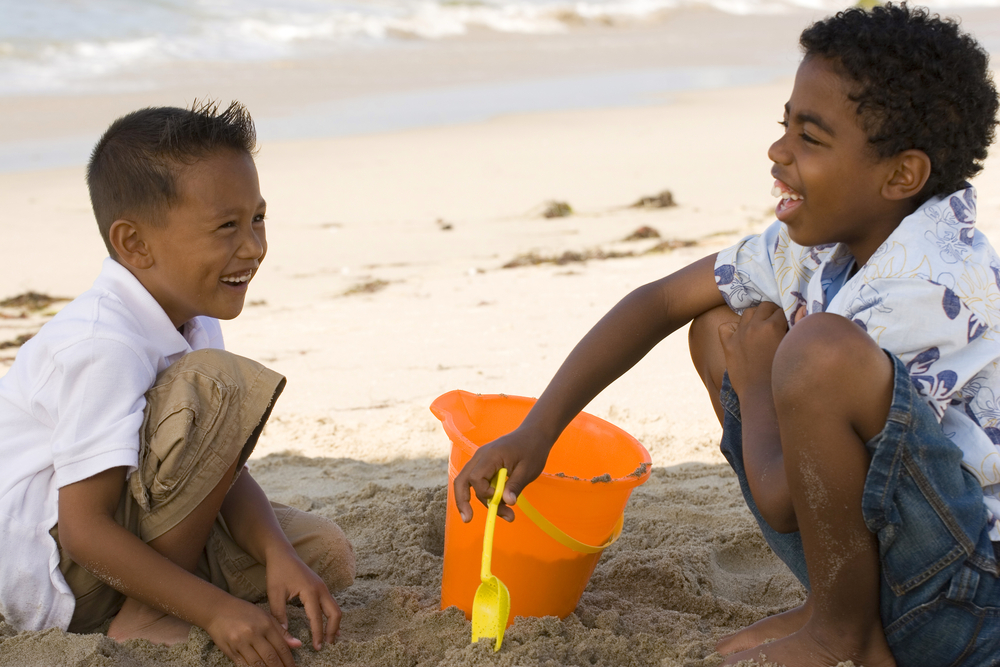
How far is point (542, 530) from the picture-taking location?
69.9 inches

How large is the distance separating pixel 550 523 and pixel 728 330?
52cm

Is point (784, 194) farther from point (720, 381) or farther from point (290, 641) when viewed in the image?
point (290, 641)

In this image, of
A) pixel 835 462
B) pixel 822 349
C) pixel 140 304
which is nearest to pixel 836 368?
pixel 822 349

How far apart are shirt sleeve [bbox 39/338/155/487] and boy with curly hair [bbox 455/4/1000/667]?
1.95 ft

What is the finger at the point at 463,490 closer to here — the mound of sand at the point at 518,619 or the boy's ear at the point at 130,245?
the mound of sand at the point at 518,619

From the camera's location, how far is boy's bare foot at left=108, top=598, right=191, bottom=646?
5.78 feet

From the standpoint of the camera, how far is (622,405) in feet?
9.94

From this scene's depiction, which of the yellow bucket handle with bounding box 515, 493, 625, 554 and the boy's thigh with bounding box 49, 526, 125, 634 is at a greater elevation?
the yellow bucket handle with bounding box 515, 493, 625, 554

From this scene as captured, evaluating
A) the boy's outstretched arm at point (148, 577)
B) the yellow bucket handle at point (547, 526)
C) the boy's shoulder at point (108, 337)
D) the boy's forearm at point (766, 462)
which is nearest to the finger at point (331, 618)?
the boy's outstretched arm at point (148, 577)

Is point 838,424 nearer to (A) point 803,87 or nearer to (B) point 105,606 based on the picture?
(A) point 803,87

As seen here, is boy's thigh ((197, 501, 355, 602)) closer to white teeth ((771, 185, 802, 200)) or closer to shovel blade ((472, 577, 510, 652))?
shovel blade ((472, 577, 510, 652))

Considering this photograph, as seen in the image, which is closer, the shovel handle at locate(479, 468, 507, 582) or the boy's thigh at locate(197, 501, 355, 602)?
the shovel handle at locate(479, 468, 507, 582)

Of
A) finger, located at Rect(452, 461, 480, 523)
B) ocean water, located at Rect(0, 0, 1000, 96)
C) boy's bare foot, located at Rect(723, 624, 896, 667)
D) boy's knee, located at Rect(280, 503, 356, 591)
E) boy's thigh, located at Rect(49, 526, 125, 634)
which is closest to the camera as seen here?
boy's bare foot, located at Rect(723, 624, 896, 667)

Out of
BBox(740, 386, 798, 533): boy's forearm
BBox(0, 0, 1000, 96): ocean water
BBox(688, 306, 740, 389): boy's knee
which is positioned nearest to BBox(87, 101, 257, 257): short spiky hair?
BBox(688, 306, 740, 389): boy's knee
